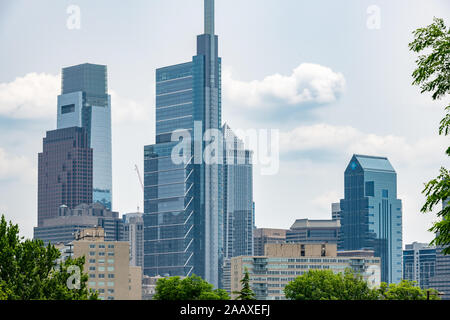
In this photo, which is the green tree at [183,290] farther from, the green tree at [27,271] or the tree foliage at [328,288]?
the green tree at [27,271]

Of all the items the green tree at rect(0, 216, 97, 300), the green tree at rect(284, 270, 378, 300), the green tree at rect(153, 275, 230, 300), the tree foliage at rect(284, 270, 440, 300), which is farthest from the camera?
the green tree at rect(284, 270, 378, 300)

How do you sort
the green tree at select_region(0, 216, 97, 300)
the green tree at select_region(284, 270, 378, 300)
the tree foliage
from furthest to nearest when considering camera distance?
the green tree at select_region(284, 270, 378, 300) < the tree foliage < the green tree at select_region(0, 216, 97, 300)

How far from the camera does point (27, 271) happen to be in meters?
65.1

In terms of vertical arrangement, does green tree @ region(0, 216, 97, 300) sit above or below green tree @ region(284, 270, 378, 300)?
above

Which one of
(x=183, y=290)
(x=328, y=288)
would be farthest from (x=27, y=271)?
(x=328, y=288)

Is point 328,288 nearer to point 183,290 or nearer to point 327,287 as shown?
point 327,287

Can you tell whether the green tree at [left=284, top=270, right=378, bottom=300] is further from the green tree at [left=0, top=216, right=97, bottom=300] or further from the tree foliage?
the green tree at [left=0, top=216, right=97, bottom=300]

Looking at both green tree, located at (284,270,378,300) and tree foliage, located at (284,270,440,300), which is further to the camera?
→ green tree, located at (284,270,378,300)

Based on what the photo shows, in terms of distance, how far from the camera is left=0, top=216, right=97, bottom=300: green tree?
6375 centimetres

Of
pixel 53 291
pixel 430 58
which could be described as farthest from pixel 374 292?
pixel 430 58

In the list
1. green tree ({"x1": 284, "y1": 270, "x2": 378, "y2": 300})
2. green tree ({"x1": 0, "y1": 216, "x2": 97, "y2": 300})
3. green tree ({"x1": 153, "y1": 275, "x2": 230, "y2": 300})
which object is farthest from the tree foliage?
green tree ({"x1": 0, "y1": 216, "x2": 97, "y2": 300})
